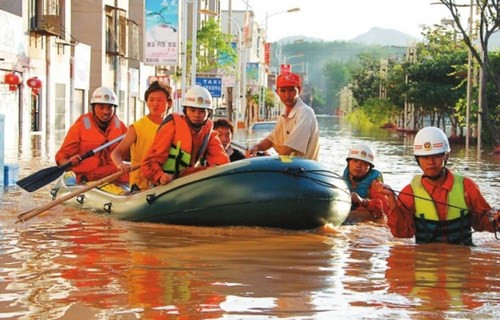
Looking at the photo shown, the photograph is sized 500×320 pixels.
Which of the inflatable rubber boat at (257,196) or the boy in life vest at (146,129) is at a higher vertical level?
the boy in life vest at (146,129)

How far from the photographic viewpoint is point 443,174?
8312 millimetres

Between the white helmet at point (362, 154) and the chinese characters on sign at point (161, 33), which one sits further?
the chinese characters on sign at point (161, 33)

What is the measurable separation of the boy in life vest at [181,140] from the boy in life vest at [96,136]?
1.79m

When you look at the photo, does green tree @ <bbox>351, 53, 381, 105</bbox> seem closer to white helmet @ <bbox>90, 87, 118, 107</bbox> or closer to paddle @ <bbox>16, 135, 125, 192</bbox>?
white helmet @ <bbox>90, 87, 118, 107</bbox>

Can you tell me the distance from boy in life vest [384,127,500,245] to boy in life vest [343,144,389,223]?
8.80ft

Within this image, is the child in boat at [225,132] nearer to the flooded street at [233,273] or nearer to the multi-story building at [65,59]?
the flooded street at [233,273]

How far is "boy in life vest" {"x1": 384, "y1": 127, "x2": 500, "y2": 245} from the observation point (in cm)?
810

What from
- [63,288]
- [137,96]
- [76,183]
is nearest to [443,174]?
[63,288]

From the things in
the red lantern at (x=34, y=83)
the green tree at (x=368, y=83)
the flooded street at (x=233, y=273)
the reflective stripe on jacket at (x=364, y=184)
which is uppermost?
the green tree at (x=368, y=83)

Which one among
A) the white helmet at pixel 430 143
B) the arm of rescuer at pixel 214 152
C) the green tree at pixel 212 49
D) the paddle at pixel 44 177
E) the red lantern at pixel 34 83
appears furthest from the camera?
the green tree at pixel 212 49

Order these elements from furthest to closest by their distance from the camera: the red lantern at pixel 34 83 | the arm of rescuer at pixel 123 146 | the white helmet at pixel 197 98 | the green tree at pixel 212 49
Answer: the green tree at pixel 212 49
the red lantern at pixel 34 83
the arm of rescuer at pixel 123 146
the white helmet at pixel 197 98

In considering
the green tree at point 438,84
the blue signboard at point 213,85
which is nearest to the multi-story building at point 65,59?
the blue signboard at point 213,85

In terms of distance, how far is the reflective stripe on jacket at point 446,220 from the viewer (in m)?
8.23

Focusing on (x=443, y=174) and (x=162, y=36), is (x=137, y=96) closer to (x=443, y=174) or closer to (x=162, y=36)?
(x=162, y=36)
